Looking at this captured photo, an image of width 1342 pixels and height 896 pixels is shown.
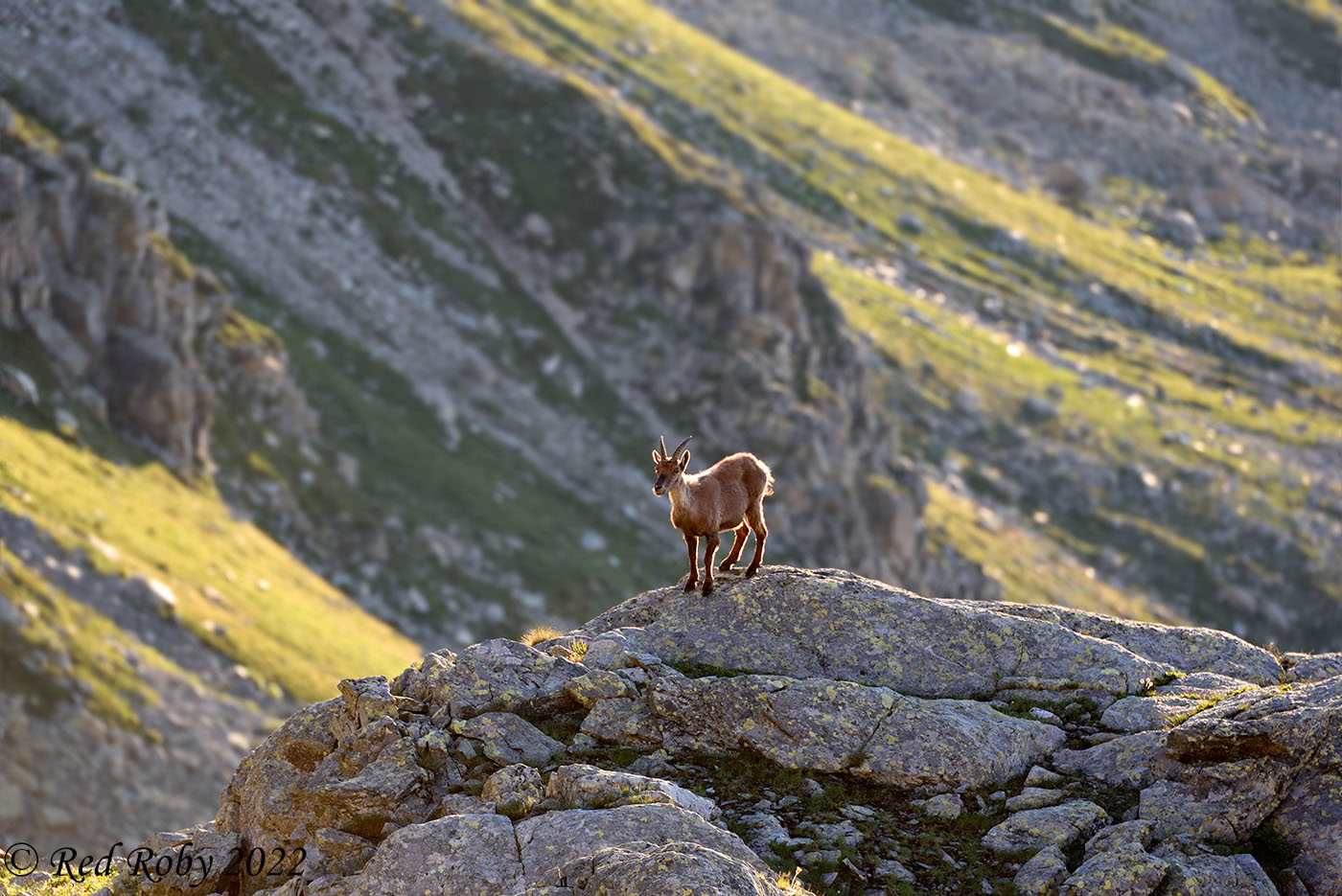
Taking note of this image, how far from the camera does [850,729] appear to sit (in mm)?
18859

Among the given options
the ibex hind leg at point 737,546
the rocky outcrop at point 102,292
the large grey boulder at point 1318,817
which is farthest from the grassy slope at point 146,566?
the large grey boulder at point 1318,817

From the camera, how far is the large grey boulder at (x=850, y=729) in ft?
60.6

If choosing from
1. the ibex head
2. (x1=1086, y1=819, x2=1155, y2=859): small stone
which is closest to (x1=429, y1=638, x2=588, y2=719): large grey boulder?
the ibex head

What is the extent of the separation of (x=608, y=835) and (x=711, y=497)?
726 centimetres

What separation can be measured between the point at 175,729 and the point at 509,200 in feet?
157

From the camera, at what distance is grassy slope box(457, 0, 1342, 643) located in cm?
12144

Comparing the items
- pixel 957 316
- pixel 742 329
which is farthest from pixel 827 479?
pixel 957 316

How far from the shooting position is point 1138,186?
181m

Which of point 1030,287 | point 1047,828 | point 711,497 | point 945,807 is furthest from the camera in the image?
point 1030,287

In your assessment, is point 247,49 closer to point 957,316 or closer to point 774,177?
point 774,177

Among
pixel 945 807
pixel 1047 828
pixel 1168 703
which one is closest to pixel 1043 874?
pixel 1047 828

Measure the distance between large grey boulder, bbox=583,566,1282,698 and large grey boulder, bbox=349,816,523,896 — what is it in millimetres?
5047

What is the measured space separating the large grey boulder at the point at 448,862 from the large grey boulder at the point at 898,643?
16.6 ft

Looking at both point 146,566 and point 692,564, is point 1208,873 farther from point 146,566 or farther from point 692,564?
point 146,566
